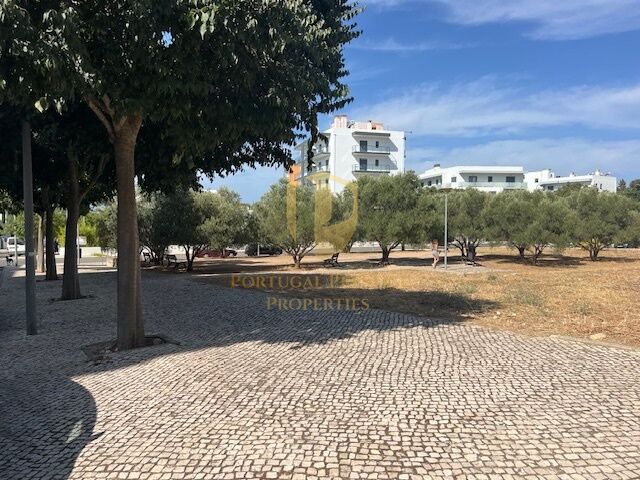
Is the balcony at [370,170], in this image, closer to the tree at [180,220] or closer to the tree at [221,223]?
the tree at [221,223]

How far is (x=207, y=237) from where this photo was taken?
901 inches

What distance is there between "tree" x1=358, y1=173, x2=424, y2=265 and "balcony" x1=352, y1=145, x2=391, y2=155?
4525 centimetres

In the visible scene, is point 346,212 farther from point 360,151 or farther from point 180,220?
point 360,151

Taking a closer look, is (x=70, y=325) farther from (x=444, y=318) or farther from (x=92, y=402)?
(x=444, y=318)

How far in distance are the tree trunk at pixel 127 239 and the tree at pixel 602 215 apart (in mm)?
30714

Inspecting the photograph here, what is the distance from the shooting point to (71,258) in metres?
13.4

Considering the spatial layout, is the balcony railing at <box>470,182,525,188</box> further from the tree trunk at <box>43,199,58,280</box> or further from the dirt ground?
the tree trunk at <box>43,199,58,280</box>

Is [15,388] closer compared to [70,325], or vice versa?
[15,388]

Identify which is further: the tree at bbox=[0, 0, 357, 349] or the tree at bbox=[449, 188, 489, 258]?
the tree at bbox=[449, 188, 489, 258]

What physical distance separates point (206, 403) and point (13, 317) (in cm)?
840

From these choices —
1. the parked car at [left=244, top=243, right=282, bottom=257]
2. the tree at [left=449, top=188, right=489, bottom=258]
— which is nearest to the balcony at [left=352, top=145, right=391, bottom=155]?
the parked car at [left=244, top=243, right=282, bottom=257]

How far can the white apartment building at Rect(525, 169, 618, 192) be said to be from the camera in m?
94.1

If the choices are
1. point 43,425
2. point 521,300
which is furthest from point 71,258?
point 521,300

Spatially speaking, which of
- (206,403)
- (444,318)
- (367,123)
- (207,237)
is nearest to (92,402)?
(206,403)
